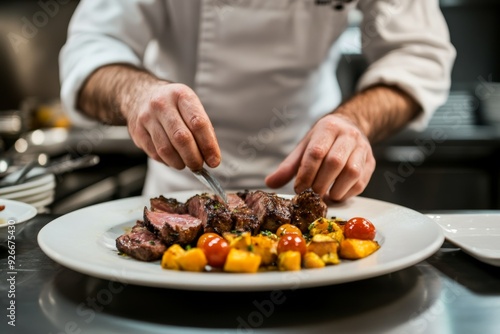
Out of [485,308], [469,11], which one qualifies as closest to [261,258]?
[485,308]

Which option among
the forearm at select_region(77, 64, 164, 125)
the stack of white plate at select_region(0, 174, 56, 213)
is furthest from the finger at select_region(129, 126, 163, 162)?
the stack of white plate at select_region(0, 174, 56, 213)

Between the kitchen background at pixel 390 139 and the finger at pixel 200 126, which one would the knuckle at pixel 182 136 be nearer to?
the finger at pixel 200 126

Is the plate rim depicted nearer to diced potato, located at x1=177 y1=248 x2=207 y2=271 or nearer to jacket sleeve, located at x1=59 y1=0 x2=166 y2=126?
diced potato, located at x1=177 y1=248 x2=207 y2=271

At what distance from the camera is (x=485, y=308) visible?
86cm

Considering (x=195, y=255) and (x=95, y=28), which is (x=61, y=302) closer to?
(x=195, y=255)

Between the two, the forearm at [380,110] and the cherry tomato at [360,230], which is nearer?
the cherry tomato at [360,230]

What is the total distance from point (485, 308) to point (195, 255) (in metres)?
0.45

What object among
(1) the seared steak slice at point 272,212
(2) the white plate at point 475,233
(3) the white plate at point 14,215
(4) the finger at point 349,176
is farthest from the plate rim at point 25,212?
(2) the white plate at point 475,233

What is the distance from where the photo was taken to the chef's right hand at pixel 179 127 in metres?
1.22

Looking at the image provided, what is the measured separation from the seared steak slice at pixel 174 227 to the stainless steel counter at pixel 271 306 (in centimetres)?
17

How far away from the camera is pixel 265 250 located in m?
0.97

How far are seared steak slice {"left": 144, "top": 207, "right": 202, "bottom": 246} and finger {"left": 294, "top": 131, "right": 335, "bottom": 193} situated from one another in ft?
0.98

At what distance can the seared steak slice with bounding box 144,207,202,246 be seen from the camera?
1123mm

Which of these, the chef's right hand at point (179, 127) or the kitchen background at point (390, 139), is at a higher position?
the chef's right hand at point (179, 127)
